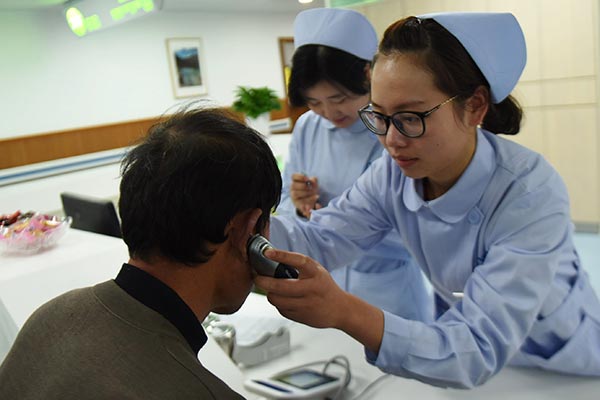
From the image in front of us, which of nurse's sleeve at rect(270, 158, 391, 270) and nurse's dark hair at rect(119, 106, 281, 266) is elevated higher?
nurse's dark hair at rect(119, 106, 281, 266)

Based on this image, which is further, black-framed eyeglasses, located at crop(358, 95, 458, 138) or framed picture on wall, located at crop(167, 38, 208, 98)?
framed picture on wall, located at crop(167, 38, 208, 98)

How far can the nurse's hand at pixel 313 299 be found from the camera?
0.94m

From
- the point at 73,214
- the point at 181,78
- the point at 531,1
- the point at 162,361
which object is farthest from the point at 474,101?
the point at 181,78

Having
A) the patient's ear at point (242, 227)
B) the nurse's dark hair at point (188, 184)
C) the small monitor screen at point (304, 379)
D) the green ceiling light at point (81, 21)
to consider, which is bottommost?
the small monitor screen at point (304, 379)

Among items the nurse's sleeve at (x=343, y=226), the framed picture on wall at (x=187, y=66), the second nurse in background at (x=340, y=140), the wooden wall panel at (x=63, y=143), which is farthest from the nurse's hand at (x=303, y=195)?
the framed picture on wall at (x=187, y=66)

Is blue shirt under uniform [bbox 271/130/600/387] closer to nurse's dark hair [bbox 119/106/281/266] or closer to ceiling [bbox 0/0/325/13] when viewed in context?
nurse's dark hair [bbox 119/106/281/266]

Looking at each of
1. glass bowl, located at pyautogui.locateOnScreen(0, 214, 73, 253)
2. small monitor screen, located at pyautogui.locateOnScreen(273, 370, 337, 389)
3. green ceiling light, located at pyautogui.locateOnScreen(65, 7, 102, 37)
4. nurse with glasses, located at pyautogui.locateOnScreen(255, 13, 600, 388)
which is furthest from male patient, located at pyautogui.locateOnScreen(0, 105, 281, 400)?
green ceiling light, located at pyautogui.locateOnScreen(65, 7, 102, 37)

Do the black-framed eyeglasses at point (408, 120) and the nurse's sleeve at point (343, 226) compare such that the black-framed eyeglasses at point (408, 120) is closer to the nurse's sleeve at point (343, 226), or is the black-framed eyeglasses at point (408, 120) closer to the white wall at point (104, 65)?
the nurse's sleeve at point (343, 226)

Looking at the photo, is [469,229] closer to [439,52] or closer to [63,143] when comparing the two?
[439,52]

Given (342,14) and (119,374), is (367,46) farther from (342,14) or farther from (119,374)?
(119,374)

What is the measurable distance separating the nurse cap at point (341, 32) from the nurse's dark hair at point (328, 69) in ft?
0.07

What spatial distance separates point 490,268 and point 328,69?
2.92 feet

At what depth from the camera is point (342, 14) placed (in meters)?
1.79

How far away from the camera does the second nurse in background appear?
69.6 inches
